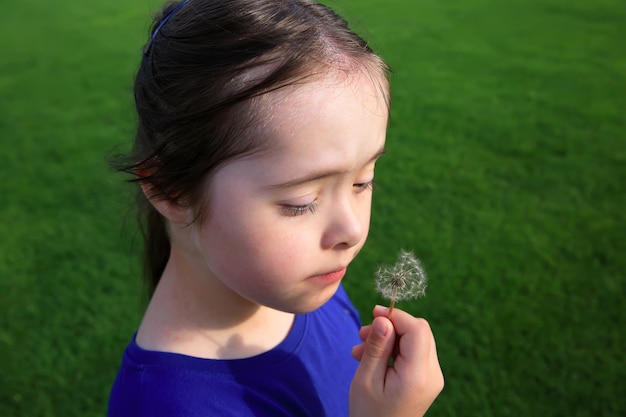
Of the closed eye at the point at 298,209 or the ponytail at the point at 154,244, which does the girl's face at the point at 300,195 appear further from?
the ponytail at the point at 154,244

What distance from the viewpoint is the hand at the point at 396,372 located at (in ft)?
4.53

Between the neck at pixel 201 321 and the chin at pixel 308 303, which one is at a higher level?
the chin at pixel 308 303

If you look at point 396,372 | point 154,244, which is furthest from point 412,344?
point 154,244

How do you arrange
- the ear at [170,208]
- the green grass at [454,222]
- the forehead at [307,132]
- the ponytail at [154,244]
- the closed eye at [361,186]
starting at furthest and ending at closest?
the green grass at [454,222] → the ponytail at [154,244] → the ear at [170,208] → the closed eye at [361,186] → the forehead at [307,132]

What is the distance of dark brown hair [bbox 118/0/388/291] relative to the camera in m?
1.28

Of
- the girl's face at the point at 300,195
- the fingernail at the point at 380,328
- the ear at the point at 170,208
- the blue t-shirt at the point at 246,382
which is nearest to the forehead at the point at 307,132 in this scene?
the girl's face at the point at 300,195

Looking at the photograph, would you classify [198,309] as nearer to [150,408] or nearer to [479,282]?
[150,408]

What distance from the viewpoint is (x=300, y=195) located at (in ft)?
4.19

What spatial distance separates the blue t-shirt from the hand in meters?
0.23

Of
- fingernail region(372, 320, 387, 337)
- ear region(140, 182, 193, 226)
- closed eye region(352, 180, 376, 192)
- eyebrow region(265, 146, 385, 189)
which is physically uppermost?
eyebrow region(265, 146, 385, 189)

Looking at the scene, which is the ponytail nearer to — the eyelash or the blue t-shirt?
the blue t-shirt

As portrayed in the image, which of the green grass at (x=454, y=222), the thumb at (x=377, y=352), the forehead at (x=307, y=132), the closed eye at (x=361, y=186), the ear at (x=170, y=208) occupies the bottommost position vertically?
the green grass at (x=454, y=222)

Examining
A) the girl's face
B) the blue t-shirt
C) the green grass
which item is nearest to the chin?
the girl's face

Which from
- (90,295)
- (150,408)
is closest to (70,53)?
(90,295)
